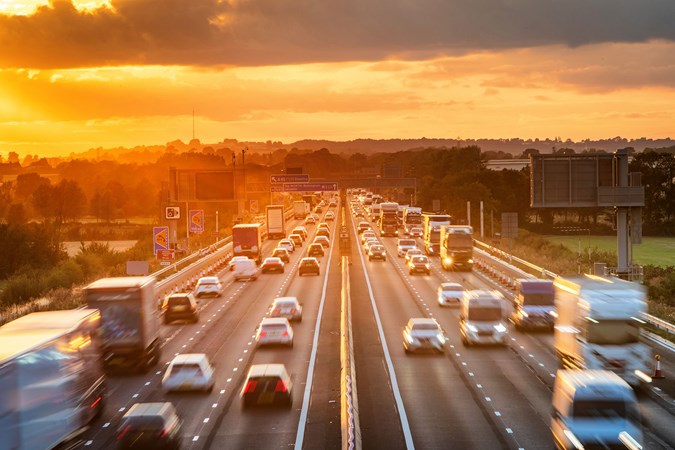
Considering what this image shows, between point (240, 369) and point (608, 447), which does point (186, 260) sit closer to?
point (240, 369)

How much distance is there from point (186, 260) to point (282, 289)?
1553cm

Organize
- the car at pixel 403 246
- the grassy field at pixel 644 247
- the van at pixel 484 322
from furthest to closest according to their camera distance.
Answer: the grassy field at pixel 644 247
the car at pixel 403 246
the van at pixel 484 322

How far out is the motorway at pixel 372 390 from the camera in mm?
26156

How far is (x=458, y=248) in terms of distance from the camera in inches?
2879

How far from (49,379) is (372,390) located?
536 inches

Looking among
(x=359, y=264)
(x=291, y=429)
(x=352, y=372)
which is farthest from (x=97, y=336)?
(x=359, y=264)

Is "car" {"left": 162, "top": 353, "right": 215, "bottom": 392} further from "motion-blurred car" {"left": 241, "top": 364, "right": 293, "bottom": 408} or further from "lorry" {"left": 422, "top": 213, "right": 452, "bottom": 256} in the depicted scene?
"lorry" {"left": 422, "top": 213, "right": 452, "bottom": 256}

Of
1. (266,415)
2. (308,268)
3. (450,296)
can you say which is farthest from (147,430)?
(308,268)

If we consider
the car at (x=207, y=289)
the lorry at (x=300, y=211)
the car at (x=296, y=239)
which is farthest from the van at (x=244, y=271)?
the lorry at (x=300, y=211)

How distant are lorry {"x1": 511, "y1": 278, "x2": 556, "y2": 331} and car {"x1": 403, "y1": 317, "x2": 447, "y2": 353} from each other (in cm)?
729

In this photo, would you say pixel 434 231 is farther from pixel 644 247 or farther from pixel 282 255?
pixel 644 247

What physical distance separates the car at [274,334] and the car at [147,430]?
1741cm

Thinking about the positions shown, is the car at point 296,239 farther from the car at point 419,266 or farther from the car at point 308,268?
the car at point 419,266

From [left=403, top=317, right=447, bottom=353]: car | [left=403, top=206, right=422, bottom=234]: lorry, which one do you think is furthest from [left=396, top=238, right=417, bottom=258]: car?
[left=403, top=317, right=447, bottom=353]: car
